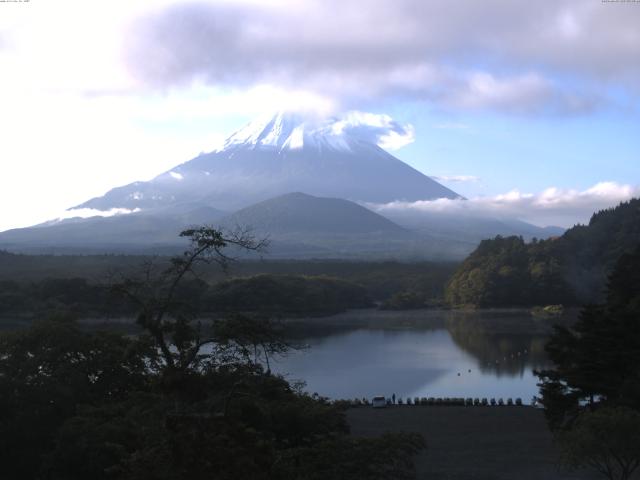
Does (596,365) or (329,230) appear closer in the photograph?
(596,365)

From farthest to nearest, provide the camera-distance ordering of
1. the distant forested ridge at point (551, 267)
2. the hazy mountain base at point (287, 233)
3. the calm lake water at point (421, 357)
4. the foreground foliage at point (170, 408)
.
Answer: the hazy mountain base at point (287, 233) → the distant forested ridge at point (551, 267) → the calm lake water at point (421, 357) → the foreground foliage at point (170, 408)

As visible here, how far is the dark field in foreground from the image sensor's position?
11.8m

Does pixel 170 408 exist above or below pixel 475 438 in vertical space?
above

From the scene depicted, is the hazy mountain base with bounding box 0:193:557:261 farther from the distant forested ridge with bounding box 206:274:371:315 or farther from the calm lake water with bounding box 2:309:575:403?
the calm lake water with bounding box 2:309:575:403

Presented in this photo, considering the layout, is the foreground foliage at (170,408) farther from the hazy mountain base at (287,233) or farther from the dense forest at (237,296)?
the hazy mountain base at (287,233)

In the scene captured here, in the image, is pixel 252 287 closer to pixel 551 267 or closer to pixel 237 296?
pixel 237 296

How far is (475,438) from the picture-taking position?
14.4 metres

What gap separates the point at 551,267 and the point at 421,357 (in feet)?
78.0

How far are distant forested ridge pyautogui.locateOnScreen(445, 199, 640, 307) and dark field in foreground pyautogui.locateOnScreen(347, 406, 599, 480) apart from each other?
103ft

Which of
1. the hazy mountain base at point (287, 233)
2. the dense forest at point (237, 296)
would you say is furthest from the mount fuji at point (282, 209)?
the dense forest at point (237, 296)

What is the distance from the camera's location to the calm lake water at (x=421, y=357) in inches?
875

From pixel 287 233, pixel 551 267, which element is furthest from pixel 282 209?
pixel 551 267

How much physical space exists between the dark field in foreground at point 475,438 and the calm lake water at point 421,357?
2644mm

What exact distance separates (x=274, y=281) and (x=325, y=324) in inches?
318
